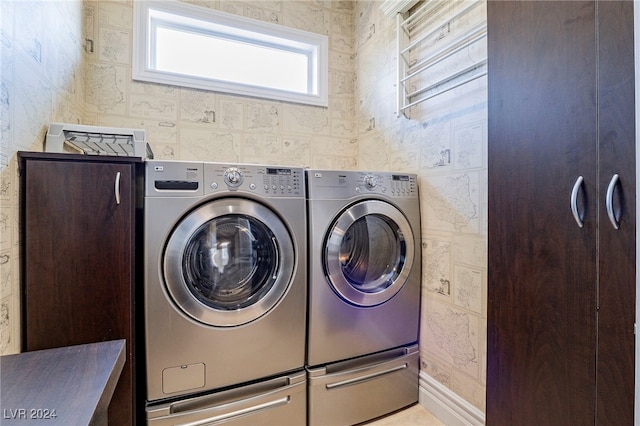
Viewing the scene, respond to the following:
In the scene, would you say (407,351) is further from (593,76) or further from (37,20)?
(37,20)

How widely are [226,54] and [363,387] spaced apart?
2.29 metres

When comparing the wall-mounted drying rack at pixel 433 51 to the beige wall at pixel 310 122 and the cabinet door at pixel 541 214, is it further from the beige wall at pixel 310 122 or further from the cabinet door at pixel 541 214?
the cabinet door at pixel 541 214

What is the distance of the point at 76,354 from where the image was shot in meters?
0.77

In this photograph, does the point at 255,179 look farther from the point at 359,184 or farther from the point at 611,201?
the point at 611,201

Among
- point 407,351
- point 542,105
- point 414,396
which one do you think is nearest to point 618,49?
point 542,105

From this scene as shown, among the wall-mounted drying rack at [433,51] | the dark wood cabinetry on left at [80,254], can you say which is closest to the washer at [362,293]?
the wall-mounted drying rack at [433,51]

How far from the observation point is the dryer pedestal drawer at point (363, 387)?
1.47 m

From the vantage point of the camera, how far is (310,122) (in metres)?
2.37

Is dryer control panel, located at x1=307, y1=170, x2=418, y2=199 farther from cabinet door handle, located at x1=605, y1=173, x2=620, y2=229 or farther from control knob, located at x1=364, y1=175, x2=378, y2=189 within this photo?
cabinet door handle, located at x1=605, y1=173, x2=620, y2=229

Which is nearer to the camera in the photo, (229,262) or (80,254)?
(80,254)

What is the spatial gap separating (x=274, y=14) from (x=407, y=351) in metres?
2.41

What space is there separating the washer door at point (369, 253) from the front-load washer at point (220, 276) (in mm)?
172

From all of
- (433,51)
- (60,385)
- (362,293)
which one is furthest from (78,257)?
(433,51)

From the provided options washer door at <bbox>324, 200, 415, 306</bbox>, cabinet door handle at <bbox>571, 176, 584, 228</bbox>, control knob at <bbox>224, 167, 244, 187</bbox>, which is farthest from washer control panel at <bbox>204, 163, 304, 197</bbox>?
cabinet door handle at <bbox>571, 176, 584, 228</bbox>
